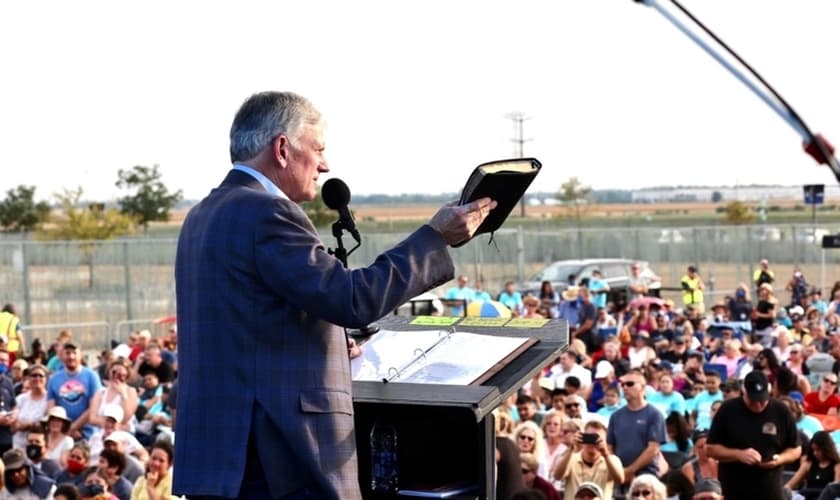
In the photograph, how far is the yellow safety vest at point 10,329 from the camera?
18.4 meters

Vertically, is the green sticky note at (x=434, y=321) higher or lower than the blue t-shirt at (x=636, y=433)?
higher

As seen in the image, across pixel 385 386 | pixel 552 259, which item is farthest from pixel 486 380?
pixel 552 259

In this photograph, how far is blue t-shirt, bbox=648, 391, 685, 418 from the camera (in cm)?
1268

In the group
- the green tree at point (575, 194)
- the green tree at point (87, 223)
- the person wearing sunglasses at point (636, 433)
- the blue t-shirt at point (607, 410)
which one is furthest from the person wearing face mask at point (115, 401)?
the green tree at point (575, 194)

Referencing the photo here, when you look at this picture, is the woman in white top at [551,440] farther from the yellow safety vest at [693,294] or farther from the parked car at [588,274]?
the parked car at [588,274]

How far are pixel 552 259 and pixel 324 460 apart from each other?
34.3 meters

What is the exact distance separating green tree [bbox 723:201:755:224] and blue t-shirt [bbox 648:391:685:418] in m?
47.8

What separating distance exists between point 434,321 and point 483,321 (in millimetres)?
151

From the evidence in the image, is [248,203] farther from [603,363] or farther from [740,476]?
[603,363]

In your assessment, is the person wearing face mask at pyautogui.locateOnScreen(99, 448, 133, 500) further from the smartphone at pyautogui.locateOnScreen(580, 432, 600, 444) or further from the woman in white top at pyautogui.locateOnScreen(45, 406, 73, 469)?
the smartphone at pyautogui.locateOnScreen(580, 432, 600, 444)

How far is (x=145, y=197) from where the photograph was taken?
191 feet

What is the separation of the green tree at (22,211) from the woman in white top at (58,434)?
4694 centimetres

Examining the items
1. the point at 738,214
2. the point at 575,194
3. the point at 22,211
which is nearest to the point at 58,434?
the point at 22,211

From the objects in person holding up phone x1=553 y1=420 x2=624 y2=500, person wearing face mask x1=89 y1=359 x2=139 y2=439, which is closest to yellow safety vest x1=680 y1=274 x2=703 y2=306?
person wearing face mask x1=89 y1=359 x2=139 y2=439
